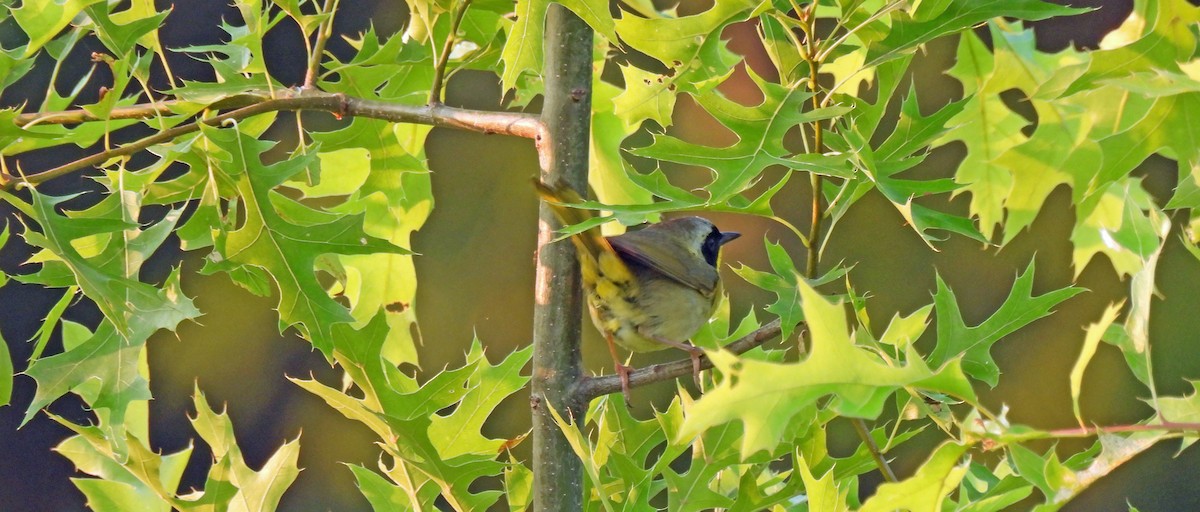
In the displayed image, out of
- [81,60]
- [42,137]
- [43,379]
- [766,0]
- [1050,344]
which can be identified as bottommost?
[1050,344]

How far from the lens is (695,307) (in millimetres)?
1700

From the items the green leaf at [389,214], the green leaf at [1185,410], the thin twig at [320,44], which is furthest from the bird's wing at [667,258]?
the green leaf at [1185,410]

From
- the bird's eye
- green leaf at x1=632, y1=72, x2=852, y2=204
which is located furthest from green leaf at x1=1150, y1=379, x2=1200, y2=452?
the bird's eye

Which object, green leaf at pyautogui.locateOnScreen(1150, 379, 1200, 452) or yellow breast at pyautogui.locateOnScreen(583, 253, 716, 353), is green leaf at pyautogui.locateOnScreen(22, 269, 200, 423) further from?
green leaf at pyautogui.locateOnScreen(1150, 379, 1200, 452)

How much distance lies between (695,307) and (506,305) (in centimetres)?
178

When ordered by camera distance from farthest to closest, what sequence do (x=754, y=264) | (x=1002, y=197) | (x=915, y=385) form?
(x=754, y=264), (x=1002, y=197), (x=915, y=385)

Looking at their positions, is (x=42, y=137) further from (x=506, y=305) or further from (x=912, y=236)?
(x=912, y=236)

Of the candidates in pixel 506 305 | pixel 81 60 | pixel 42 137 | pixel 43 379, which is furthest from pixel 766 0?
pixel 81 60

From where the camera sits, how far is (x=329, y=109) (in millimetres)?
1106

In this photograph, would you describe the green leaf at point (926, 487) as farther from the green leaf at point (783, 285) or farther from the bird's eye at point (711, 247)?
the bird's eye at point (711, 247)

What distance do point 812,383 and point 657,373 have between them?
0.39 m

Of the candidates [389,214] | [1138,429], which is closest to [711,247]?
[389,214]

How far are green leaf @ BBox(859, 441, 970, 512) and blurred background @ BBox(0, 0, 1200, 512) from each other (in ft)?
7.65

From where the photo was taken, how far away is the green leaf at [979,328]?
1.05 m
